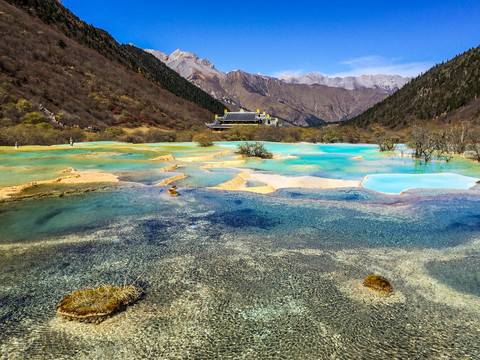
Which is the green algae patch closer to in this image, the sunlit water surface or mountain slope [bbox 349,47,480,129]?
the sunlit water surface

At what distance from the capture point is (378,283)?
13.5 feet

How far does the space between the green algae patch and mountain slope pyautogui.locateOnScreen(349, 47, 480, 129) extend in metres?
60.9

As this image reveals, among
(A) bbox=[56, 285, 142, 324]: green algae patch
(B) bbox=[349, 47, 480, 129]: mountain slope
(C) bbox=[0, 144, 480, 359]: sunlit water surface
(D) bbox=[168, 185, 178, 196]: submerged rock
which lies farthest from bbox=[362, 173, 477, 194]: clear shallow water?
(B) bbox=[349, 47, 480, 129]: mountain slope

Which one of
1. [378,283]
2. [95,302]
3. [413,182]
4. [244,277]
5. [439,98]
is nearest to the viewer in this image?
[95,302]

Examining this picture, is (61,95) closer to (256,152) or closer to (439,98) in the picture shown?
(256,152)

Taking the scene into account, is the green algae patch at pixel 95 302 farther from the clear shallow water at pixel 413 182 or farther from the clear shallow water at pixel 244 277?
the clear shallow water at pixel 413 182

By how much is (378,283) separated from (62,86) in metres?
48.6

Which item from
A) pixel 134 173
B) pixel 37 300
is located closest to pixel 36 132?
pixel 134 173

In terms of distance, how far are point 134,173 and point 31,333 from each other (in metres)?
10.1

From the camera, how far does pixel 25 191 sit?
9109mm

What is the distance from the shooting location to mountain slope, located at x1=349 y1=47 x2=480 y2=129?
5700 cm

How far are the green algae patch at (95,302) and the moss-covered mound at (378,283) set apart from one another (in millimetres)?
3116

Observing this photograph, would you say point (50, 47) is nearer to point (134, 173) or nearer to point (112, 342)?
point (134, 173)

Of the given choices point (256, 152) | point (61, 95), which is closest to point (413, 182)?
point (256, 152)
